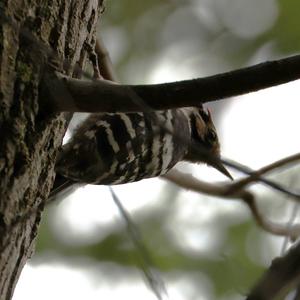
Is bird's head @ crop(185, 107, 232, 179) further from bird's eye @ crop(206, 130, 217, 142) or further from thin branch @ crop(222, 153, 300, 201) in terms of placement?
thin branch @ crop(222, 153, 300, 201)

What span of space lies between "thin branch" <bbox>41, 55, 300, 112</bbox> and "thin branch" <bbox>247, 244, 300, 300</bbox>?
55 centimetres

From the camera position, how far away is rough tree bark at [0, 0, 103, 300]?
1988mm

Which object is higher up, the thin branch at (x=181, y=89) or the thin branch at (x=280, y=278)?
the thin branch at (x=181, y=89)

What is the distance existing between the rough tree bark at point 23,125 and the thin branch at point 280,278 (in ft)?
2.42

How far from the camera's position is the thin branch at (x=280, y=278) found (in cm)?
131

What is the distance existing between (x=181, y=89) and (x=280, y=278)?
0.66 m

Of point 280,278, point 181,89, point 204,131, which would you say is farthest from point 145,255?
point 204,131

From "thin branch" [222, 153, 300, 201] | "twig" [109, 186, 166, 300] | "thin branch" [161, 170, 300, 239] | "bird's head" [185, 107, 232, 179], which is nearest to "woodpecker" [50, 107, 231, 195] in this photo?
"thin branch" [222, 153, 300, 201]

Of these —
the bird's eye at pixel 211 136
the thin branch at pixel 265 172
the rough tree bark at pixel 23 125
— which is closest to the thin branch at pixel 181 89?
the rough tree bark at pixel 23 125

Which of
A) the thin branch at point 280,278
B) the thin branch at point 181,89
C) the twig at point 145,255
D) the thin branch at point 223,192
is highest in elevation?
the thin branch at point 223,192

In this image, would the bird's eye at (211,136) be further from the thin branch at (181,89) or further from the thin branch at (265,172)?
the thin branch at (181,89)

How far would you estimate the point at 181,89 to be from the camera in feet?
6.21

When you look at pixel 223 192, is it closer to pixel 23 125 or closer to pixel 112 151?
pixel 112 151

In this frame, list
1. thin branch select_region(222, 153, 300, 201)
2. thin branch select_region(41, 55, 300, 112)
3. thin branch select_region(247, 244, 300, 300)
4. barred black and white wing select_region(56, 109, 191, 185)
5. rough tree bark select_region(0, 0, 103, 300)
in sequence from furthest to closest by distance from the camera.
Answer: barred black and white wing select_region(56, 109, 191, 185)
rough tree bark select_region(0, 0, 103, 300)
thin branch select_region(41, 55, 300, 112)
thin branch select_region(222, 153, 300, 201)
thin branch select_region(247, 244, 300, 300)
